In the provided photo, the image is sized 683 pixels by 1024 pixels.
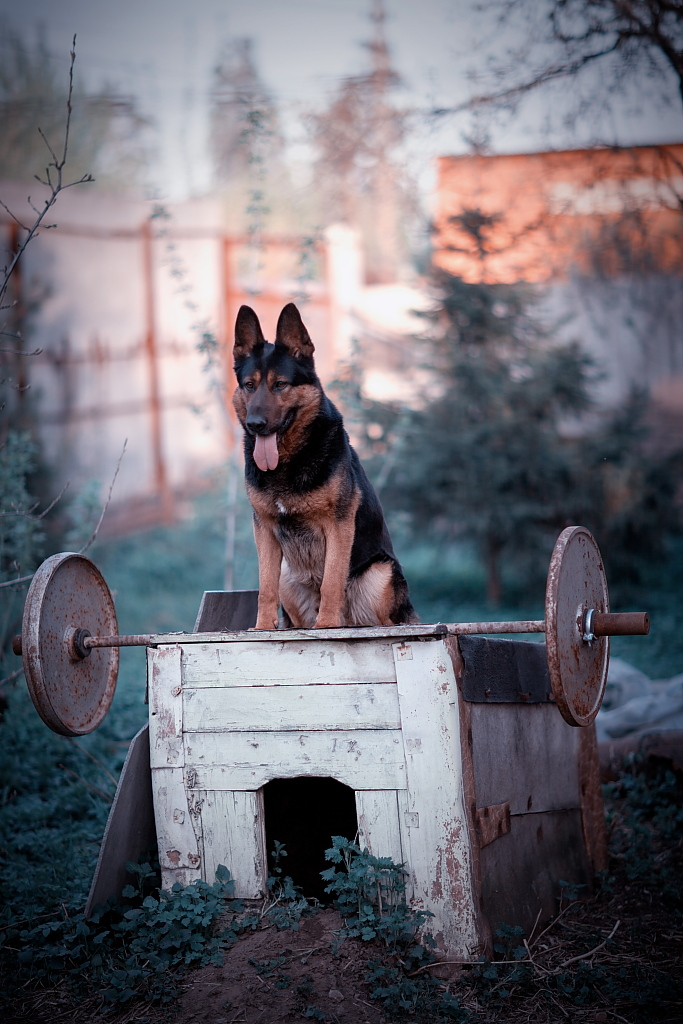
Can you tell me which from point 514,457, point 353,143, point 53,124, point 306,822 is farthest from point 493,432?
point 353,143

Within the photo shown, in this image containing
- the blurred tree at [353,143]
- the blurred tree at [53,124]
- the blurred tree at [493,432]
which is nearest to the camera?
the blurred tree at [493,432]

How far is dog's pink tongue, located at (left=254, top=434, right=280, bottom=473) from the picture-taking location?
11.7ft

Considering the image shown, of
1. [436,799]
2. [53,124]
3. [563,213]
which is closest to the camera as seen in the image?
[436,799]

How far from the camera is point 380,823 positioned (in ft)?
11.0

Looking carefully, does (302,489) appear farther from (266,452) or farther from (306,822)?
(306,822)

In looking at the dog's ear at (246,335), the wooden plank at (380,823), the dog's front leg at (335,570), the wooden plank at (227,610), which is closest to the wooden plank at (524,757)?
the wooden plank at (380,823)

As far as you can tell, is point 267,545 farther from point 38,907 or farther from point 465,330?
point 465,330

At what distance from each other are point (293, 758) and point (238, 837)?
0.41 m

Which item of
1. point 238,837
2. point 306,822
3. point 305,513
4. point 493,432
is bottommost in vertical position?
point 306,822

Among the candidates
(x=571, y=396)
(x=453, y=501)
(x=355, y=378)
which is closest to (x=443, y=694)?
(x=355, y=378)

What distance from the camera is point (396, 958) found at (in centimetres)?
320

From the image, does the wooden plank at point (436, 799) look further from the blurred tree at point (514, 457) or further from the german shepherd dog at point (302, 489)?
the blurred tree at point (514, 457)

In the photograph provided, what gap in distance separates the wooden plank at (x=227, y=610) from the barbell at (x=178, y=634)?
43 centimetres

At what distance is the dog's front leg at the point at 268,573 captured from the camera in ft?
12.4
